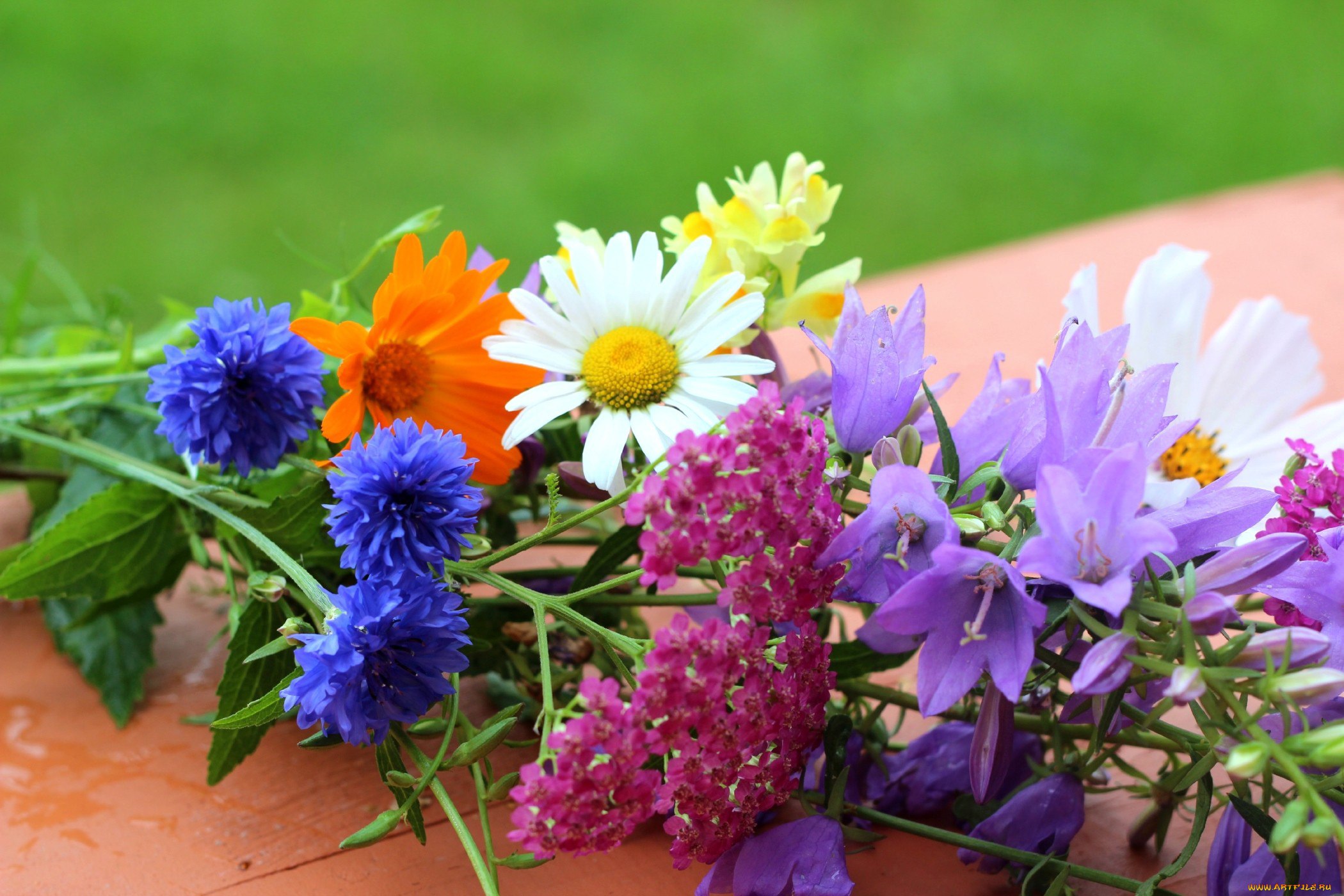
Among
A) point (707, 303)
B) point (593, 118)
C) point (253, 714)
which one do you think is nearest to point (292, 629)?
point (253, 714)

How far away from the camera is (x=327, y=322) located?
57cm

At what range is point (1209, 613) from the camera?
43 cm

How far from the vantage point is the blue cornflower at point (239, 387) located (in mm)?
590

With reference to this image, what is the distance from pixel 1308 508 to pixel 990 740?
189mm

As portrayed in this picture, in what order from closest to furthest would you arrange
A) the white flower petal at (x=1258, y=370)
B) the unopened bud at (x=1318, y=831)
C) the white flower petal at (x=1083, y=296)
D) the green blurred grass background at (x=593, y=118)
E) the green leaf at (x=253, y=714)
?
the unopened bud at (x=1318, y=831) < the green leaf at (x=253, y=714) < the white flower petal at (x=1083, y=296) < the white flower petal at (x=1258, y=370) < the green blurred grass background at (x=593, y=118)

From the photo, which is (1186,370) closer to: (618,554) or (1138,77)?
(618,554)

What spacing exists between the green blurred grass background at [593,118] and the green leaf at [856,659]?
6.04 feet

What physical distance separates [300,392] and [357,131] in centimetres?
225

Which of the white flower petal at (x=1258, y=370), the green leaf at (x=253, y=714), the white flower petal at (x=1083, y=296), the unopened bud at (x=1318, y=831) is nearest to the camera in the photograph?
the unopened bud at (x=1318, y=831)

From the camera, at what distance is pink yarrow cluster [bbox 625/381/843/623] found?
47cm

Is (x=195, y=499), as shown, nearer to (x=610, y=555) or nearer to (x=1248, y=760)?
(x=610, y=555)

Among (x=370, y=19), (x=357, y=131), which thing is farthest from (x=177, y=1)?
(x=357, y=131)

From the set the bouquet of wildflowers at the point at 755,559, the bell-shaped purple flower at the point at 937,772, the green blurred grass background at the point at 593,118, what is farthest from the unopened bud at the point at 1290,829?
the green blurred grass background at the point at 593,118

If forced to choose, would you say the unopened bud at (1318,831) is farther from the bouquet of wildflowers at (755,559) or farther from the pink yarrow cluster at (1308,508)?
the pink yarrow cluster at (1308,508)
